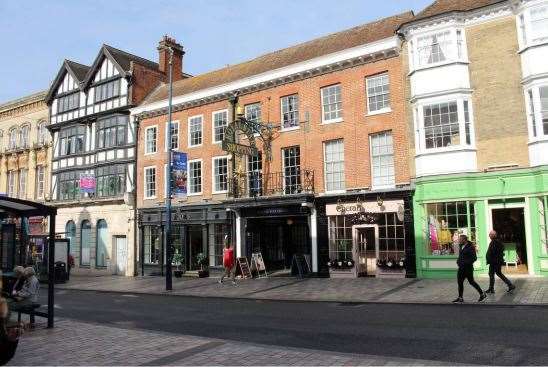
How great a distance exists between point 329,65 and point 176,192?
9.05 metres

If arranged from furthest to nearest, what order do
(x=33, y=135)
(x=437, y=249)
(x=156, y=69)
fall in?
(x=33, y=135) < (x=156, y=69) < (x=437, y=249)

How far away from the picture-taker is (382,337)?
8.48 meters

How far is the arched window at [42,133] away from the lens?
34.9 meters

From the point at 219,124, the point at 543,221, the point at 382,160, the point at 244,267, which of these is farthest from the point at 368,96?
the point at 244,267

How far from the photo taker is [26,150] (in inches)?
1405

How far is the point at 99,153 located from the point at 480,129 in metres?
23.2

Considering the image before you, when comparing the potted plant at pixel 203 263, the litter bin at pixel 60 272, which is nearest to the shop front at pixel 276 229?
the potted plant at pixel 203 263

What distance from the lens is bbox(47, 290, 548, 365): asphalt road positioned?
7.37 meters

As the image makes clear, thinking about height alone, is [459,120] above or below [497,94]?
below

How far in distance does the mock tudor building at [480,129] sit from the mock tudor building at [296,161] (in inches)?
42.1

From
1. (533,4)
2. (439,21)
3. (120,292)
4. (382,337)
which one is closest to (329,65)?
(439,21)

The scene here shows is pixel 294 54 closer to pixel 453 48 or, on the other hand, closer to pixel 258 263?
pixel 453 48

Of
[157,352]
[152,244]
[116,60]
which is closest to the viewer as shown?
[157,352]

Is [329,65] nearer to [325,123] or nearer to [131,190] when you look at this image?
[325,123]
